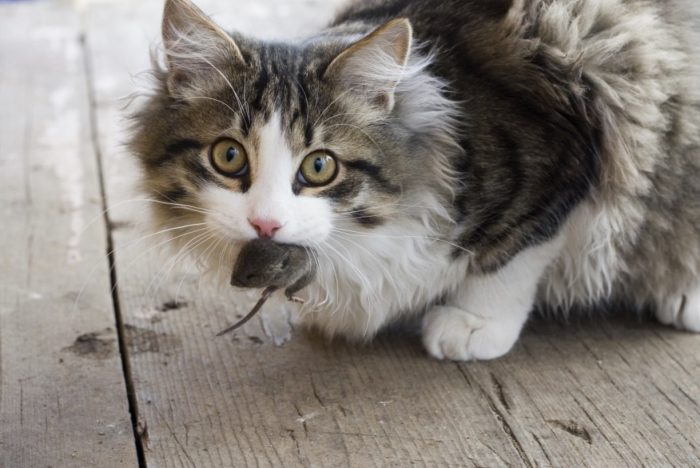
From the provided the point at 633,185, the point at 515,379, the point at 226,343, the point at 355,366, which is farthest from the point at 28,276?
the point at 633,185

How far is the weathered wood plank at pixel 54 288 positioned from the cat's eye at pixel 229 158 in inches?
17.5

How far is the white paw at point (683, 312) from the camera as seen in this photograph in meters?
1.91

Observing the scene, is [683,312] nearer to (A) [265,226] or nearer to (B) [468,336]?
(B) [468,336]

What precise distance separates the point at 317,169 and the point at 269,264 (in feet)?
0.60

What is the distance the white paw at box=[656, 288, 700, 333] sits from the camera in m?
1.91

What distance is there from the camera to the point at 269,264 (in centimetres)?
158

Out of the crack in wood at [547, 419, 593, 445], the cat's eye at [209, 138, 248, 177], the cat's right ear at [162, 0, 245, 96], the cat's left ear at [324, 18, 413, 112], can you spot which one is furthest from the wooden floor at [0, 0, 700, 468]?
the cat's left ear at [324, 18, 413, 112]

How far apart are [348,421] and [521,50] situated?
76 centimetres

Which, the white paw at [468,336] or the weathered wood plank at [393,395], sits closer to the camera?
the weathered wood plank at [393,395]

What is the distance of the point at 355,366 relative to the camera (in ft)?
5.93

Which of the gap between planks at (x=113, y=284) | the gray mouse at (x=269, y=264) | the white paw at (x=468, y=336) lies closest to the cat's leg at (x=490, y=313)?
the white paw at (x=468, y=336)

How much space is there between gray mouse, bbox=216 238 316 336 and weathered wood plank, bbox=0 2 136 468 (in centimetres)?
32

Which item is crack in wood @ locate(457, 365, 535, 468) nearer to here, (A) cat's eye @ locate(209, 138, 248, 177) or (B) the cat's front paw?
(B) the cat's front paw

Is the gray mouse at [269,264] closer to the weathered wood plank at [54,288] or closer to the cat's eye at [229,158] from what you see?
the cat's eye at [229,158]
